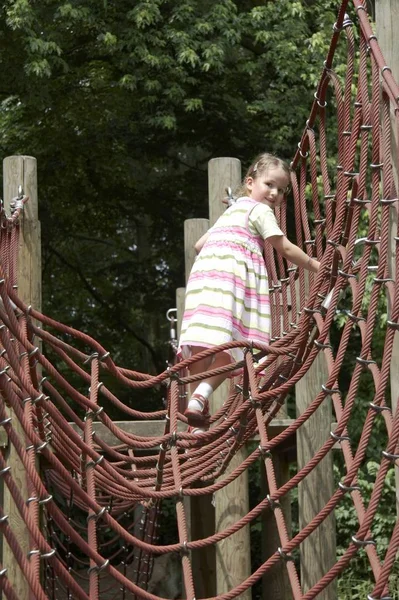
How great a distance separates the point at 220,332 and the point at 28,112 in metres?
6.69

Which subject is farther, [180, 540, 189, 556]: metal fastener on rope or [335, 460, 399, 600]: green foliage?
[335, 460, 399, 600]: green foliage

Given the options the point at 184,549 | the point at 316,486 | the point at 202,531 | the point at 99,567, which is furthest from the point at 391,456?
the point at 202,531

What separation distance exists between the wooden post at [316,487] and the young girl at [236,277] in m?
0.91

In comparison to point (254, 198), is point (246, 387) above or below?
below

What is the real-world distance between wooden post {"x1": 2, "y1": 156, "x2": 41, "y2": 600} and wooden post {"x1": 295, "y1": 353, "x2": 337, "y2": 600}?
1250 mm

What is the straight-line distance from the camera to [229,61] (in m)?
10.0

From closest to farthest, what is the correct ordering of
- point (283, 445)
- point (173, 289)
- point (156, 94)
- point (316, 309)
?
point (316, 309) → point (283, 445) → point (156, 94) → point (173, 289)

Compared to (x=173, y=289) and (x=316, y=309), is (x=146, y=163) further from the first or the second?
(x=316, y=309)

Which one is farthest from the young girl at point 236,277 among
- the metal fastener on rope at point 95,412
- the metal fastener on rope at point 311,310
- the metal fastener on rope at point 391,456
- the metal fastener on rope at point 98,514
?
the metal fastener on rope at point 391,456

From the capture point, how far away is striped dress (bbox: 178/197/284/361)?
3.79 meters

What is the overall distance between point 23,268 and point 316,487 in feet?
5.26

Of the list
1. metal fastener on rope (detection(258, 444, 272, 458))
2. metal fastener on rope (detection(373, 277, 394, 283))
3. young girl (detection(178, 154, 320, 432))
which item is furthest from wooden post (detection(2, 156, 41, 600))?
metal fastener on rope (detection(373, 277, 394, 283))

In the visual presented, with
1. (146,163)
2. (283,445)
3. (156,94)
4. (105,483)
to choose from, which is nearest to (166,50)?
(156,94)

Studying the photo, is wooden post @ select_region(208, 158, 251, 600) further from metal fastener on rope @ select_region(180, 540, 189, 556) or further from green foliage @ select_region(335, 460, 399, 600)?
green foliage @ select_region(335, 460, 399, 600)
